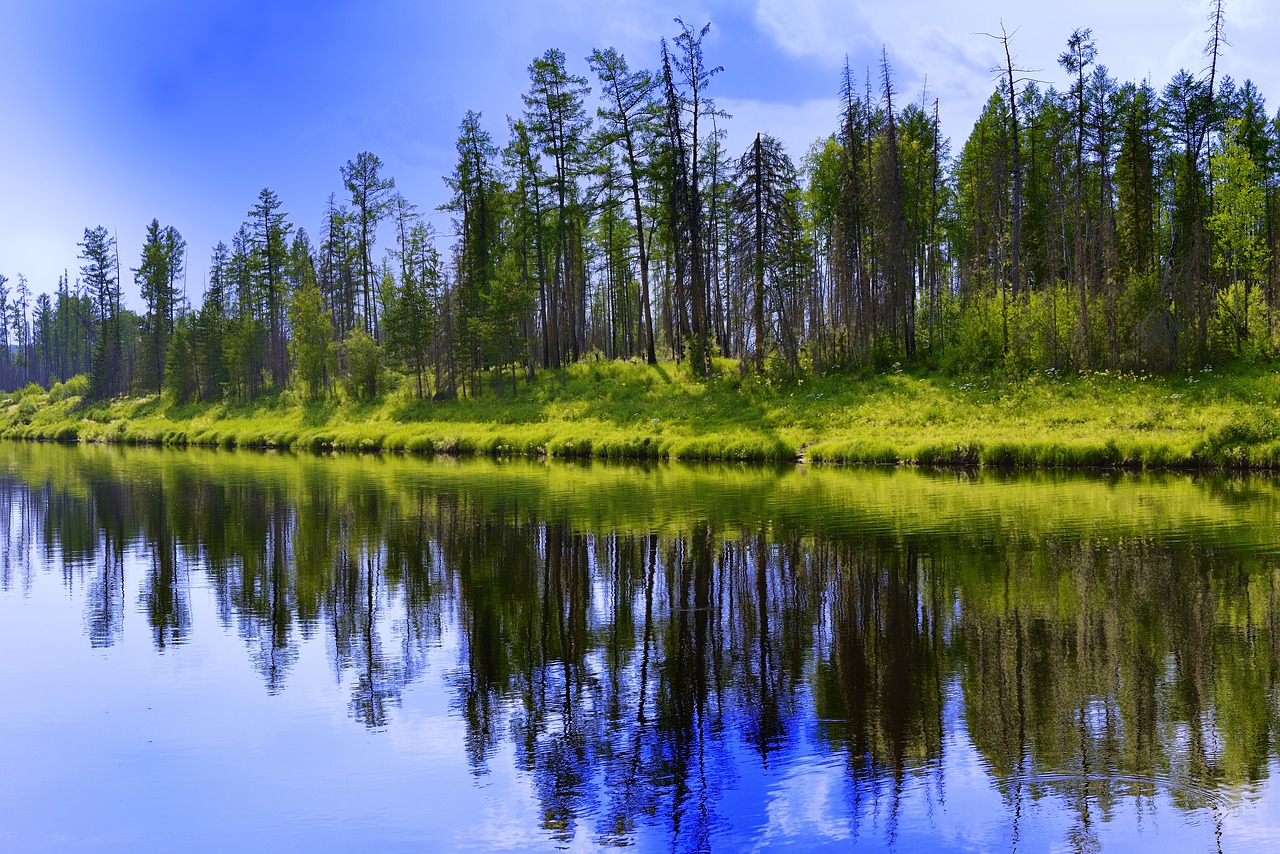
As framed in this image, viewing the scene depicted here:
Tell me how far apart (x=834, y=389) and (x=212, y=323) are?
53.9m

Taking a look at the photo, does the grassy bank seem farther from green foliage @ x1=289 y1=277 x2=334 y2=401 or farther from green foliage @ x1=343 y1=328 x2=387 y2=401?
green foliage @ x1=289 y1=277 x2=334 y2=401

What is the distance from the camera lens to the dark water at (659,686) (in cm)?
668

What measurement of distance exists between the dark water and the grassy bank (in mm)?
10852

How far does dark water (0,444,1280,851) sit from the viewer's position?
21.9 feet

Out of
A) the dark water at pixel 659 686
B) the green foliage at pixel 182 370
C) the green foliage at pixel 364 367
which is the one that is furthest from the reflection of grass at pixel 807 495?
the green foliage at pixel 182 370

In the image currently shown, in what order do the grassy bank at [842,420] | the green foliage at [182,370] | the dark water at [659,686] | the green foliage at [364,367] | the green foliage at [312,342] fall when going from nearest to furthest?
the dark water at [659,686] < the grassy bank at [842,420] < the green foliage at [364,367] < the green foliage at [312,342] < the green foliage at [182,370]

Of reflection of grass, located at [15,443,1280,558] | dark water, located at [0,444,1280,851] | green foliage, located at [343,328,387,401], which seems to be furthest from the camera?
green foliage, located at [343,328,387,401]

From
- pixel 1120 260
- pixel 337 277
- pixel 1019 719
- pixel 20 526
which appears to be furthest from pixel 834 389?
pixel 337 277

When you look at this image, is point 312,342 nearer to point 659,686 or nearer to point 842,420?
point 842,420

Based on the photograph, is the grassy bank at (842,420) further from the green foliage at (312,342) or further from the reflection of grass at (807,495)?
the green foliage at (312,342)

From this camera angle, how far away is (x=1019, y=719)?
318 inches

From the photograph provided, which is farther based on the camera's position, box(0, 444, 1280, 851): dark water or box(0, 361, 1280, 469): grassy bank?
box(0, 361, 1280, 469): grassy bank

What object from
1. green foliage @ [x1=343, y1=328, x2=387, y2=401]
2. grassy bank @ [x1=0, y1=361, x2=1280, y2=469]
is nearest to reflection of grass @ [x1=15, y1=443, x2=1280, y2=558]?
grassy bank @ [x1=0, y1=361, x2=1280, y2=469]

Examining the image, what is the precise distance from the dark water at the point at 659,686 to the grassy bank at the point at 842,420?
35.6 ft
